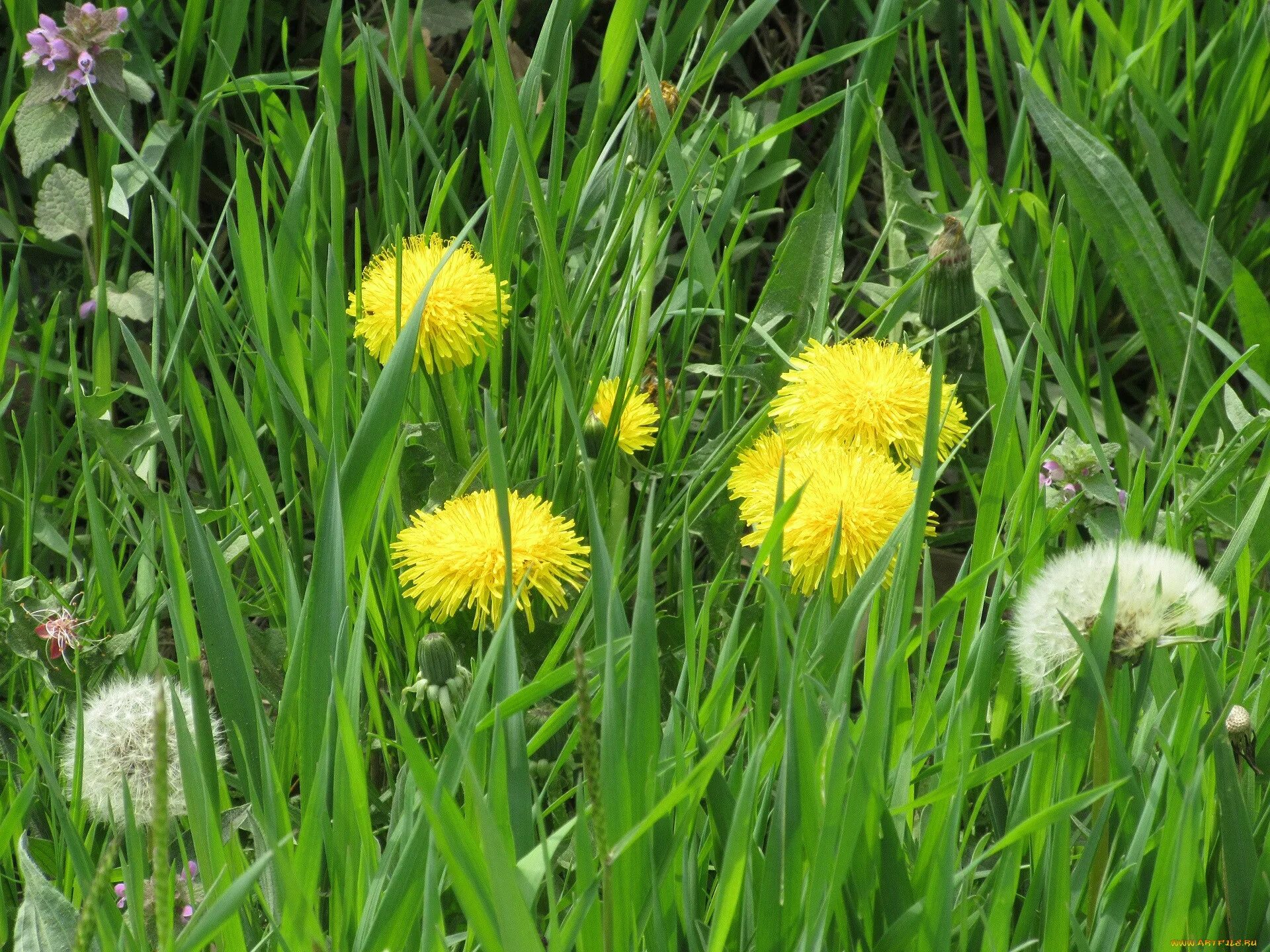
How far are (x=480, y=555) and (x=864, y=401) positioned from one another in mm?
320

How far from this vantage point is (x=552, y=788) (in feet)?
3.17

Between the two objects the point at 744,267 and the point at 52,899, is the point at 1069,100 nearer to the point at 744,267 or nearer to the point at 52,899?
the point at 744,267

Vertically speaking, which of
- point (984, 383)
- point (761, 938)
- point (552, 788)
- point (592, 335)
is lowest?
point (761, 938)

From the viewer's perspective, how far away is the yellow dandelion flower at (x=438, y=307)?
1.05 meters

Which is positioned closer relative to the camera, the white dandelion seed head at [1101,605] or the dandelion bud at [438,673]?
the white dandelion seed head at [1101,605]

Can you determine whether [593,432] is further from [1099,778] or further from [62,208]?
[62,208]

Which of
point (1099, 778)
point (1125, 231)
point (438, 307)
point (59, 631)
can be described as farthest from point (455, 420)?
point (1125, 231)

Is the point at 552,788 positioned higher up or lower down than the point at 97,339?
lower down

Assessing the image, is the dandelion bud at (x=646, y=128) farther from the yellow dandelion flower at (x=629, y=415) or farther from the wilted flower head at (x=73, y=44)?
the wilted flower head at (x=73, y=44)

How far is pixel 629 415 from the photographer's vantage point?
43.7 inches

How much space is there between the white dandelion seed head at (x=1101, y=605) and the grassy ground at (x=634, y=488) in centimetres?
3

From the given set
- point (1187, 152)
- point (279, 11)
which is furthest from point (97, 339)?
point (1187, 152)

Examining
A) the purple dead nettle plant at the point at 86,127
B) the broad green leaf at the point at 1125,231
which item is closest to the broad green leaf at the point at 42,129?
the purple dead nettle plant at the point at 86,127

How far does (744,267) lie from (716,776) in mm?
1044
